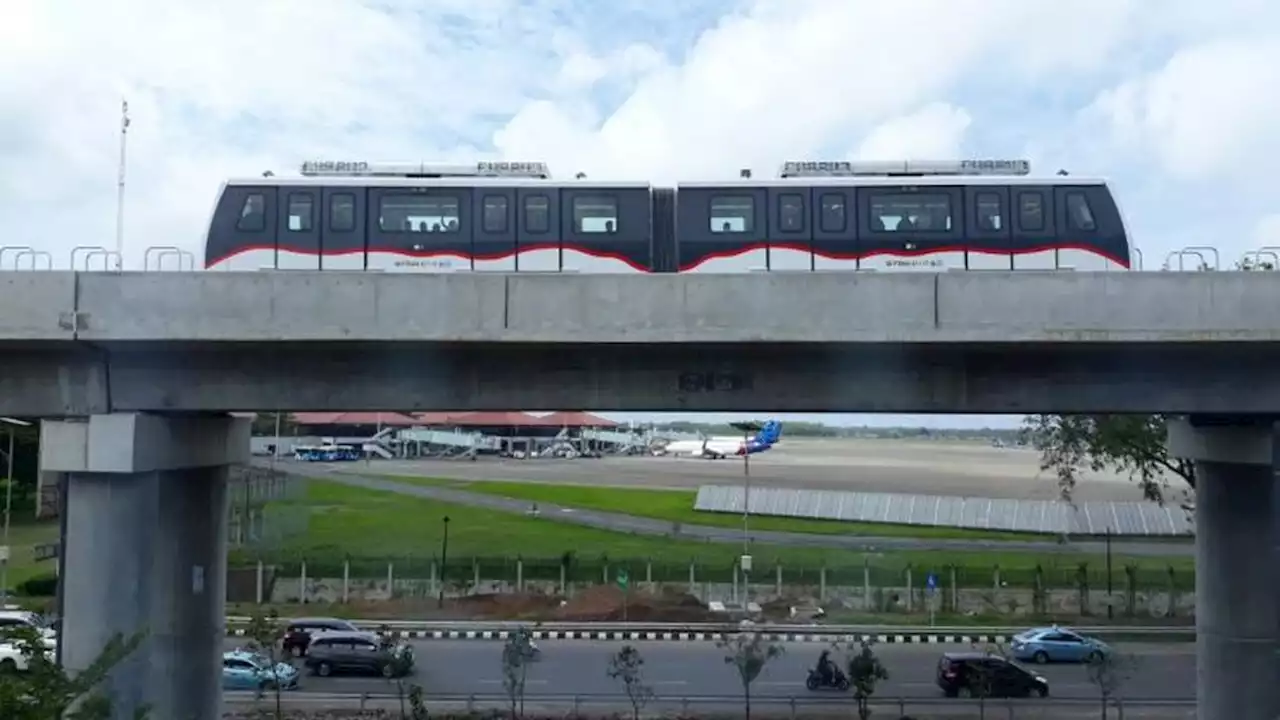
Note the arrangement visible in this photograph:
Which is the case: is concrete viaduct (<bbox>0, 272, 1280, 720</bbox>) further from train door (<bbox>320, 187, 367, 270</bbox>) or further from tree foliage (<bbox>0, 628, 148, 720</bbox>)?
train door (<bbox>320, 187, 367, 270</bbox>)

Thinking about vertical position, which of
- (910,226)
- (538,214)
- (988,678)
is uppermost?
(538,214)

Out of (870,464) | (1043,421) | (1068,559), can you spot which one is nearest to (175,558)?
(1043,421)

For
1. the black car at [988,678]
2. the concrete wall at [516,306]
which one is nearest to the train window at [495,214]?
the concrete wall at [516,306]

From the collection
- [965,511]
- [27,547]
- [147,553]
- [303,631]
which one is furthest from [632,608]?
[27,547]

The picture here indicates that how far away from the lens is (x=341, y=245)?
2034 cm

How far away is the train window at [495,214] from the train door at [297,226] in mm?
3302

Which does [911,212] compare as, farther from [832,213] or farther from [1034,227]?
[1034,227]

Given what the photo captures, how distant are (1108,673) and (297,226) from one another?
1918 centimetres

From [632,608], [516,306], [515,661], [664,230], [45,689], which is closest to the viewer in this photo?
[45,689]

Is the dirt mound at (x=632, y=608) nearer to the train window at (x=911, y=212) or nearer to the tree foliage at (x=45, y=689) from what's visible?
the train window at (x=911, y=212)

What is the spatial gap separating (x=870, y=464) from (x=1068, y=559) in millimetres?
44357

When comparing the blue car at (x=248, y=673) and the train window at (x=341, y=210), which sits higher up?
the train window at (x=341, y=210)

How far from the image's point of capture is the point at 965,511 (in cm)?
5850

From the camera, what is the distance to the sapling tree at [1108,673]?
853 inches
